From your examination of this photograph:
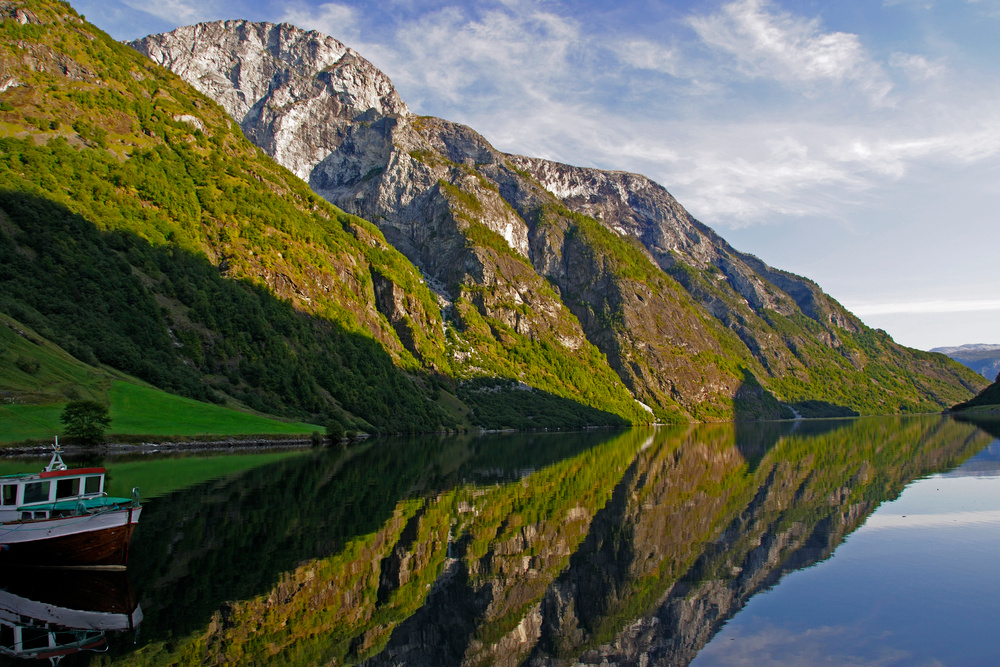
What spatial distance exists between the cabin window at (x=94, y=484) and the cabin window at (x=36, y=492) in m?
2.18

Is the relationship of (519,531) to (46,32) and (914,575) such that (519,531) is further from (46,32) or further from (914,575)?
(46,32)

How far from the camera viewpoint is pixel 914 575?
69.2ft

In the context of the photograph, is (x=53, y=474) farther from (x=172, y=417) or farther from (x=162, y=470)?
(x=172, y=417)

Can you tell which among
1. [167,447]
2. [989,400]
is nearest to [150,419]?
[167,447]

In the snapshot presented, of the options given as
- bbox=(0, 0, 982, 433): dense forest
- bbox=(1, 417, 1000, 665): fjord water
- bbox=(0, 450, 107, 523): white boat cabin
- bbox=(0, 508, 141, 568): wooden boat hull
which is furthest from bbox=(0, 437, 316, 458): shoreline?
bbox=(0, 508, 141, 568): wooden boat hull

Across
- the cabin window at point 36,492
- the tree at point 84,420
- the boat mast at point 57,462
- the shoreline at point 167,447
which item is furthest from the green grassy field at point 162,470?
the cabin window at point 36,492

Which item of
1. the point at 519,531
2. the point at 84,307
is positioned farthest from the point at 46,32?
the point at 519,531

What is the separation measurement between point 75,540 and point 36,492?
14.0ft

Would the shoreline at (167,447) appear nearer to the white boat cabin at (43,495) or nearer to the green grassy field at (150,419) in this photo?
the green grassy field at (150,419)

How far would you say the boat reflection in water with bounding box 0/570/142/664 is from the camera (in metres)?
14.7

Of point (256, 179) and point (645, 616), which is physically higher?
point (256, 179)

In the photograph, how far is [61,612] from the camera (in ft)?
57.2

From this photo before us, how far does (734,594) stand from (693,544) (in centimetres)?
663

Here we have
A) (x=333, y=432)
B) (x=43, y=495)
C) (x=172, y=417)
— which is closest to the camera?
(x=43, y=495)
